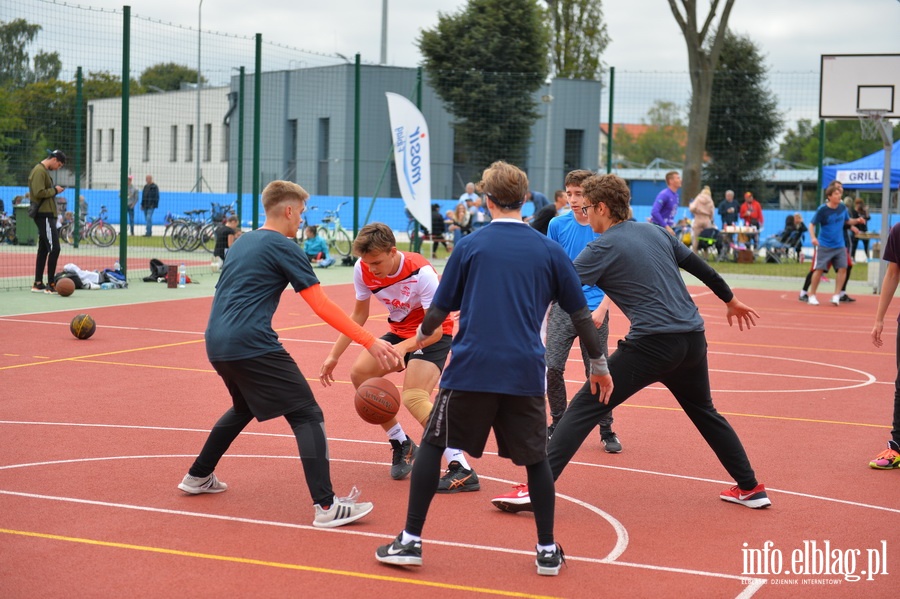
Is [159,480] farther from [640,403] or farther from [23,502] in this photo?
[640,403]

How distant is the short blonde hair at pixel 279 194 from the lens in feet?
17.2

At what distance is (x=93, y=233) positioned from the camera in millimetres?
26094

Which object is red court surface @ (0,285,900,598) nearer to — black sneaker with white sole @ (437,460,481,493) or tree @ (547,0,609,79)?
black sneaker with white sole @ (437,460,481,493)

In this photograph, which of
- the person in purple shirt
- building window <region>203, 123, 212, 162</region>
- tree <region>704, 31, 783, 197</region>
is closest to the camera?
the person in purple shirt

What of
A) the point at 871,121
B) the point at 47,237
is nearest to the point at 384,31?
the point at 871,121

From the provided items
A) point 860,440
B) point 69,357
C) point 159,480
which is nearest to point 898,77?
point 860,440

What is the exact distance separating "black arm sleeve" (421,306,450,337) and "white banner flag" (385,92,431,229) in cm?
1714

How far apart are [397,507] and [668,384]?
1.61m

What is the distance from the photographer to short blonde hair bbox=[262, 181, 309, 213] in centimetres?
524

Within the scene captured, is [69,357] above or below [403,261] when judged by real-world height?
below

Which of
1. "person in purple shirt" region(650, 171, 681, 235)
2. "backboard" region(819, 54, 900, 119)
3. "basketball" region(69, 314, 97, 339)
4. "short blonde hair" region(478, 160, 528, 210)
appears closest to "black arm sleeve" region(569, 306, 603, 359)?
"short blonde hair" region(478, 160, 528, 210)

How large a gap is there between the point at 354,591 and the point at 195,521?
4.07ft

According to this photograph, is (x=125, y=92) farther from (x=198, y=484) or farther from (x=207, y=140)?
(x=198, y=484)

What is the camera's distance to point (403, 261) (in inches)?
237
